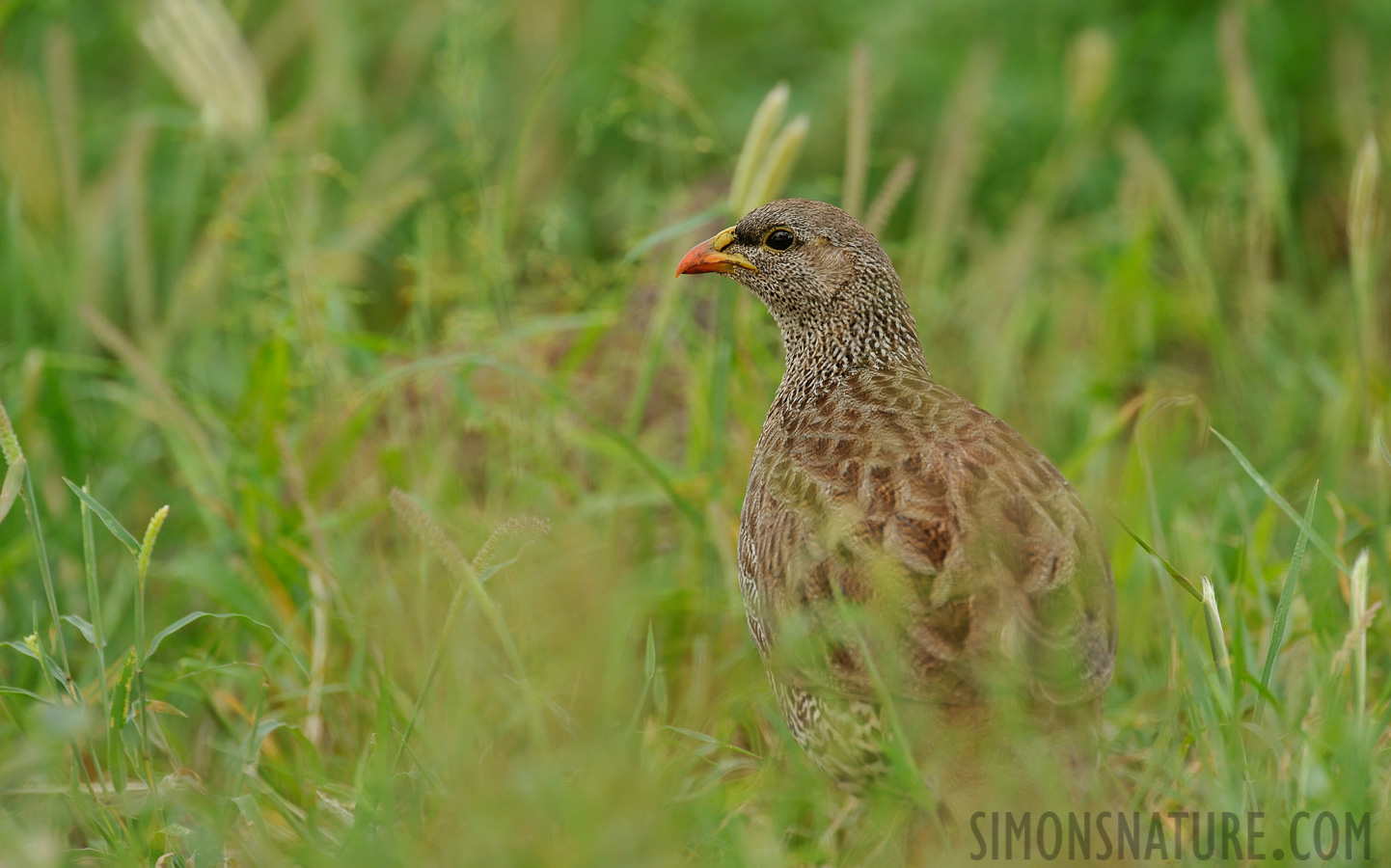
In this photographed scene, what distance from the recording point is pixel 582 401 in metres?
4.49

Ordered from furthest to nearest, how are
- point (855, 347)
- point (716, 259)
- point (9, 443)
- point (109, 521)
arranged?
point (716, 259) → point (855, 347) → point (109, 521) → point (9, 443)

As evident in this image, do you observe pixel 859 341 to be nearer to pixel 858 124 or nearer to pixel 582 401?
pixel 858 124

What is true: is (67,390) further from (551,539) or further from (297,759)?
(551,539)

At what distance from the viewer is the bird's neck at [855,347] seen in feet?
11.6

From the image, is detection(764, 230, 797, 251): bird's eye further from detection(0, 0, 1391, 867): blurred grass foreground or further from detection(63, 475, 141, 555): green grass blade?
detection(63, 475, 141, 555): green grass blade

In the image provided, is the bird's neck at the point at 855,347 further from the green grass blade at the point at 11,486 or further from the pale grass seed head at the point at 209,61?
the green grass blade at the point at 11,486

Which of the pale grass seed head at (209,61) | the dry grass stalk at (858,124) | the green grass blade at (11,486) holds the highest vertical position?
the pale grass seed head at (209,61)

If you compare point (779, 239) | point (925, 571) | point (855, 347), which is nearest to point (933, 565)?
point (925, 571)

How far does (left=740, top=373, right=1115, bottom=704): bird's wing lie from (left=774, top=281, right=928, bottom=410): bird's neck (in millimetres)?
478

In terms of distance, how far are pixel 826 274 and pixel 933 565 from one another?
116 centimetres

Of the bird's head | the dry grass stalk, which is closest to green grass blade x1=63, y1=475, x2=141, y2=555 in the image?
the bird's head

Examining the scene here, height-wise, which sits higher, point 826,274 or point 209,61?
point 209,61

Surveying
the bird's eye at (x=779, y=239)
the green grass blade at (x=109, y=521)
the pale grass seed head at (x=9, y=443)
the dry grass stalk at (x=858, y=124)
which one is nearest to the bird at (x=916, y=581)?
the bird's eye at (x=779, y=239)

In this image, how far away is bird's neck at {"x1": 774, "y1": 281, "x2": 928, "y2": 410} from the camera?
3.54 metres
